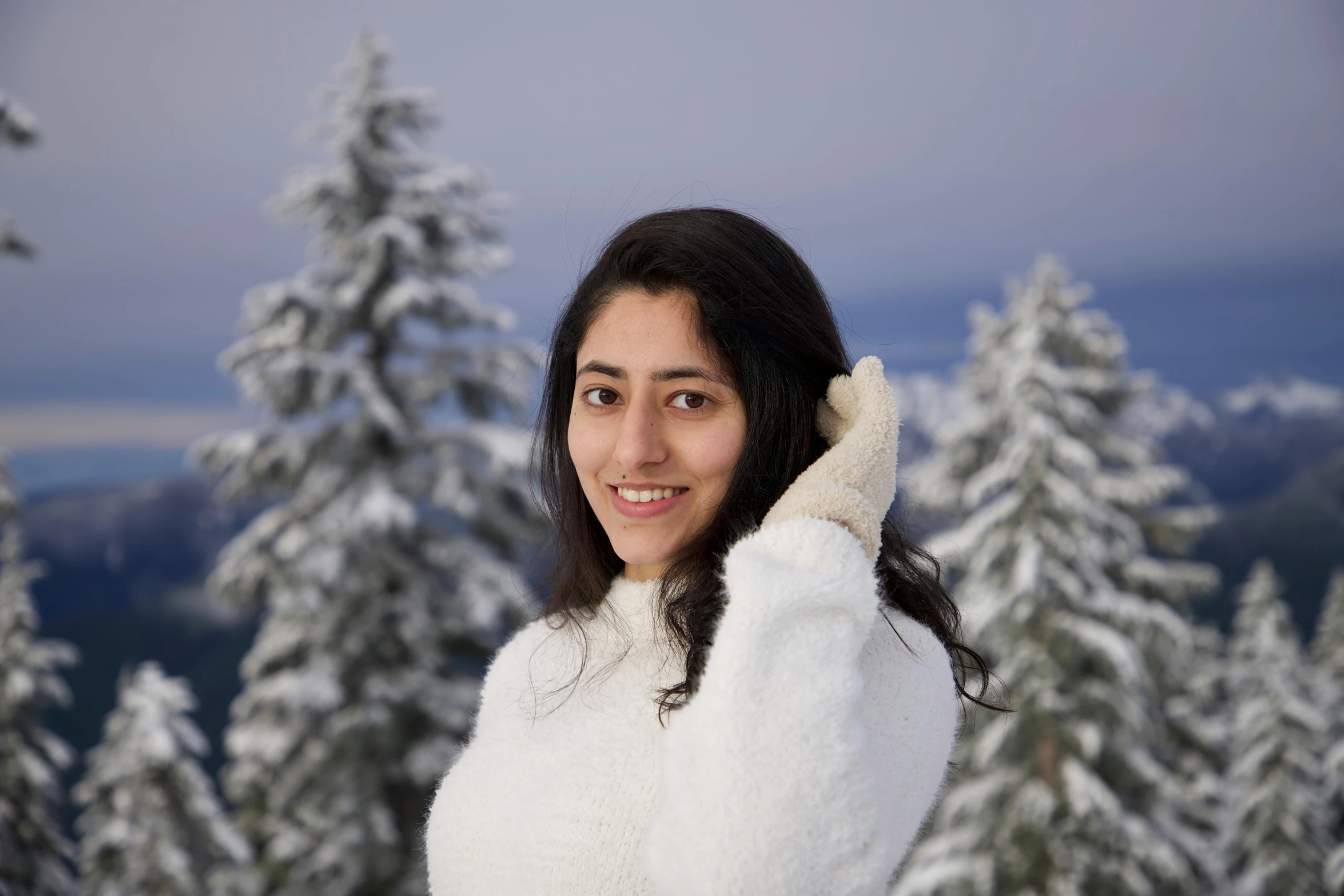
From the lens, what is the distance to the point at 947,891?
14.8 meters

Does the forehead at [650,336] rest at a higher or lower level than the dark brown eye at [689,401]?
higher

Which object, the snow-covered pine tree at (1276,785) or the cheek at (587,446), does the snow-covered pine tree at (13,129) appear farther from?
the snow-covered pine tree at (1276,785)

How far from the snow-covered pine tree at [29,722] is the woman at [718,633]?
16.4 metres

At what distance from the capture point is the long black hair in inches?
83.6

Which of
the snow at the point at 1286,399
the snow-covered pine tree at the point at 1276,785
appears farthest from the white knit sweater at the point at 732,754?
the snow at the point at 1286,399

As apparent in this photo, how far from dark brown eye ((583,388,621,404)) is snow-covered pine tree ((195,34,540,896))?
404 inches

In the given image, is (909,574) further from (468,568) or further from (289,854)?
(289,854)

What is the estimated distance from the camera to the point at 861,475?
195cm

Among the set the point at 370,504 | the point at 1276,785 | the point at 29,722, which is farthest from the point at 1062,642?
the point at 29,722

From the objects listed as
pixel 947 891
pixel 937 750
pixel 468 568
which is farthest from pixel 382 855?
pixel 937 750

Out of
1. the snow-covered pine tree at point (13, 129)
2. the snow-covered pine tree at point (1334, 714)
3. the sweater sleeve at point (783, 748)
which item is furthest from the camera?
the snow-covered pine tree at point (1334, 714)

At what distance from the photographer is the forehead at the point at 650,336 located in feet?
6.95

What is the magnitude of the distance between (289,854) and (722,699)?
13881 millimetres

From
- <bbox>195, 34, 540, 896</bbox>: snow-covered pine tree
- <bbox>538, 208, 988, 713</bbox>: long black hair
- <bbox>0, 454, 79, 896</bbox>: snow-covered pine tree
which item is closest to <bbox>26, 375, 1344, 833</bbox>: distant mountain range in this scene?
<bbox>0, 454, 79, 896</bbox>: snow-covered pine tree
